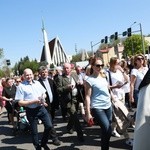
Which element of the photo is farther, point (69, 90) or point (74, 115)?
point (69, 90)

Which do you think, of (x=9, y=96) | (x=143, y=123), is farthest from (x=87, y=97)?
(x=9, y=96)

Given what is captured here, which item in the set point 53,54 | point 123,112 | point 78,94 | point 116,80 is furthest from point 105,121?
point 53,54

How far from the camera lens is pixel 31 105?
730 cm

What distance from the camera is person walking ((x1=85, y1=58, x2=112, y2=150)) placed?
603 cm

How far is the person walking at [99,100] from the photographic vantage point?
603 cm

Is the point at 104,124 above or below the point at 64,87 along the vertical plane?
below

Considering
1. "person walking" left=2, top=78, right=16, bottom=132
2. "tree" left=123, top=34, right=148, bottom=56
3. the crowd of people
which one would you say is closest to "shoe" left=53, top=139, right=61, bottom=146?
the crowd of people

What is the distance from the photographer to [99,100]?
616cm

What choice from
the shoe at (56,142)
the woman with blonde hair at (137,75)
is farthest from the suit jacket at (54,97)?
the woman with blonde hair at (137,75)

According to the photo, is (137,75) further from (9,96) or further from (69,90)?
(9,96)

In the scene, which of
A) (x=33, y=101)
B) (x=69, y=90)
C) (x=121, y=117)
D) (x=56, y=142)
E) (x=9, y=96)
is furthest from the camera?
(x=9, y=96)

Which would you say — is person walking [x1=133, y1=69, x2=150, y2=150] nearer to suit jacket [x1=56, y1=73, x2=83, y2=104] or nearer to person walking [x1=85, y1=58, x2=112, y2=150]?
person walking [x1=85, y1=58, x2=112, y2=150]

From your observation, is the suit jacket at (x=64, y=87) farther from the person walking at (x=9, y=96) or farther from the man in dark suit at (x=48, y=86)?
the person walking at (x=9, y=96)

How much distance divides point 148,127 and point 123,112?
583 centimetres
